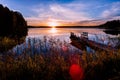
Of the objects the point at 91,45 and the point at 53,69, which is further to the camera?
the point at 91,45

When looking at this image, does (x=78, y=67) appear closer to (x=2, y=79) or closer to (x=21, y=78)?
(x=21, y=78)

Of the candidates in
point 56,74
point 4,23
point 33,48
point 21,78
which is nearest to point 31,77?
point 21,78

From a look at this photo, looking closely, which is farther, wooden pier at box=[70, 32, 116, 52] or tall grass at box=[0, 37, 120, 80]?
wooden pier at box=[70, 32, 116, 52]

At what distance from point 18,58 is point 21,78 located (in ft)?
9.84

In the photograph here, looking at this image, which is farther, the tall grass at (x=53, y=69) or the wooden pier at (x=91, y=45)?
the wooden pier at (x=91, y=45)

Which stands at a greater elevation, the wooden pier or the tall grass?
the tall grass

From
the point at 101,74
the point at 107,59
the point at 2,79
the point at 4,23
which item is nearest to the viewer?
the point at 2,79

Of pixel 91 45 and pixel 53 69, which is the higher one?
pixel 53 69

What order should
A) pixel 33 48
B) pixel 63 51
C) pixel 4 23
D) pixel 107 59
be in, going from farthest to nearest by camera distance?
pixel 4 23, pixel 33 48, pixel 63 51, pixel 107 59

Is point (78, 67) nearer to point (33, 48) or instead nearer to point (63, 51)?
point (63, 51)

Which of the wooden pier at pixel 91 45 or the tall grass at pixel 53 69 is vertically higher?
the tall grass at pixel 53 69

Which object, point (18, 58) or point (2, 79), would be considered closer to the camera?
point (2, 79)

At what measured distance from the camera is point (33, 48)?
587 inches

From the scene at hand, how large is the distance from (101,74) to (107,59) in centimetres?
202
